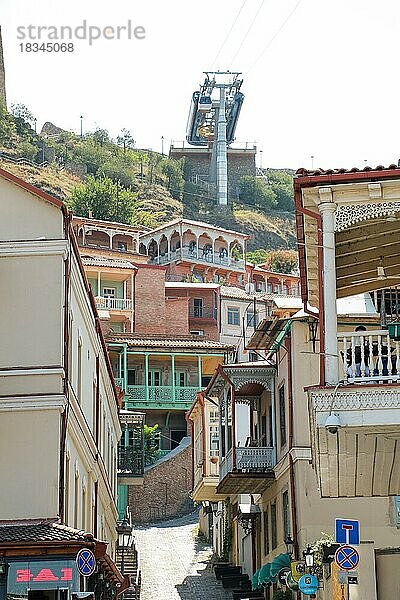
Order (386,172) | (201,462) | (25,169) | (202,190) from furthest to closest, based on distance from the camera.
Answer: (202,190) → (25,169) → (201,462) → (386,172)

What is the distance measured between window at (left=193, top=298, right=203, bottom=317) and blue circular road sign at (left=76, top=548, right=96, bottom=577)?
200 ft

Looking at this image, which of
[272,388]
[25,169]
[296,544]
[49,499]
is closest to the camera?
[49,499]

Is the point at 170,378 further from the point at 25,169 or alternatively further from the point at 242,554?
the point at 25,169

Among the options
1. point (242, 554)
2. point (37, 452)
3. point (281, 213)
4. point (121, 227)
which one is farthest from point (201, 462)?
point (281, 213)

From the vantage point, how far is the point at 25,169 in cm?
12206

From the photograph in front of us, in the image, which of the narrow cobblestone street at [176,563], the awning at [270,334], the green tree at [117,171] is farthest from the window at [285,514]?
the green tree at [117,171]

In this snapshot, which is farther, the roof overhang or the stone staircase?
the stone staircase

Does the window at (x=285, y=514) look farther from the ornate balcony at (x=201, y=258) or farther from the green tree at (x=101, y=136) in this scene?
the green tree at (x=101, y=136)

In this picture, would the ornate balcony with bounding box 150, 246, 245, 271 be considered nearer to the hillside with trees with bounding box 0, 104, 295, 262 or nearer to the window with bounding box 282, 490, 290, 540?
the hillside with trees with bounding box 0, 104, 295, 262

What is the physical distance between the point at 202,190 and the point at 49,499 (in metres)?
122

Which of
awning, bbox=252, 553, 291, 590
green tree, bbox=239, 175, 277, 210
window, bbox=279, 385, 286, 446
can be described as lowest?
awning, bbox=252, 553, 291, 590

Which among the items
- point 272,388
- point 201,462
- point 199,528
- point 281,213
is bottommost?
point 199,528

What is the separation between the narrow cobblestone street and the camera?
35156mm

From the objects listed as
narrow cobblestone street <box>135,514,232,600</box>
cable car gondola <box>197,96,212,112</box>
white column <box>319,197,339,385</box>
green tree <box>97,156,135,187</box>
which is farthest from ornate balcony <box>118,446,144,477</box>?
green tree <box>97,156,135,187</box>
